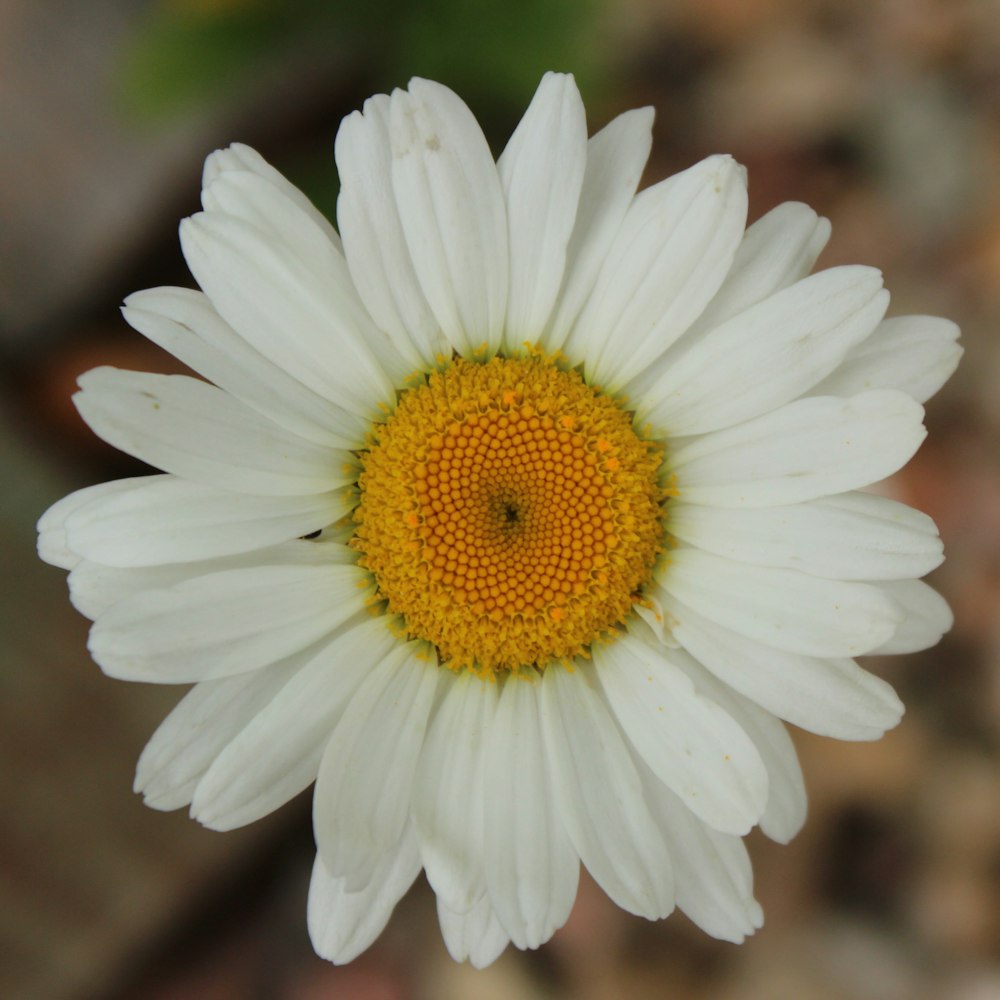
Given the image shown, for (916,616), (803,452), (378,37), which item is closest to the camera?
(803,452)

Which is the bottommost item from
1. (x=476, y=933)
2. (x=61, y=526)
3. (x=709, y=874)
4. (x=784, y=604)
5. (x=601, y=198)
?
(x=709, y=874)

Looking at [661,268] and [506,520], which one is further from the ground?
[661,268]

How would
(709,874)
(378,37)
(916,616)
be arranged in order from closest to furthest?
1. (709,874)
2. (916,616)
3. (378,37)

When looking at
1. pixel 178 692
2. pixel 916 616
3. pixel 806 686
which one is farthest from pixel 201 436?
pixel 178 692

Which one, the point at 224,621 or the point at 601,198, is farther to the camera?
the point at 601,198

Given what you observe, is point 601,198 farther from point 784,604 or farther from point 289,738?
point 289,738

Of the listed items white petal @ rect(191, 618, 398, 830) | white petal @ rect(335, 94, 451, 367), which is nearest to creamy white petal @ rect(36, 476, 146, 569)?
white petal @ rect(191, 618, 398, 830)

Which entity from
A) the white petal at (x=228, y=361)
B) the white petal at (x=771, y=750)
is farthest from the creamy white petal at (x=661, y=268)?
the white petal at (x=771, y=750)
